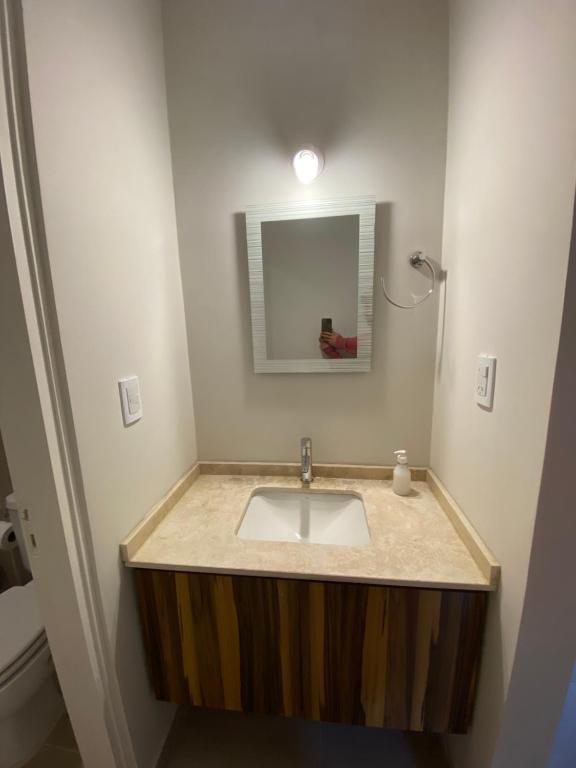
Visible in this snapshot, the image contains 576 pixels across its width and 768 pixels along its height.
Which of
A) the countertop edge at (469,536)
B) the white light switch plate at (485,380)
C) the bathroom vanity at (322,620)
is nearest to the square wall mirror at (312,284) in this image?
the white light switch plate at (485,380)

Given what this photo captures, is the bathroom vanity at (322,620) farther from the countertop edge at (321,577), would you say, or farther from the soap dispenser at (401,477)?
the soap dispenser at (401,477)

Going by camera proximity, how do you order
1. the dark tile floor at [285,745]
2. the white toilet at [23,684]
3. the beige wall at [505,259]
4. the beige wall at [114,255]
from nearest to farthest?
the beige wall at [505,259] → the beige wall at [114,255] → the white toilet at [23,684] → the dark tile floor at [285,745]

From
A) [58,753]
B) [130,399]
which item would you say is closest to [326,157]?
[130,399]

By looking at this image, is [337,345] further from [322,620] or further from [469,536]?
[322,620]

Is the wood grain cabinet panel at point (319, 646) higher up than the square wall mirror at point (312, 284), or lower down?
lower down

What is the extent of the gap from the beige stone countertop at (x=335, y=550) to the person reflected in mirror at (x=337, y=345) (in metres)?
0.53

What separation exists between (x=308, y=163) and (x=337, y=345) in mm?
596

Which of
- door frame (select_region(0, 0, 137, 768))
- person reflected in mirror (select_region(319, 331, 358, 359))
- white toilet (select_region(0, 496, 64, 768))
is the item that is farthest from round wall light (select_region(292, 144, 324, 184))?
white toilet (select_region(0, 496, 64, 768))

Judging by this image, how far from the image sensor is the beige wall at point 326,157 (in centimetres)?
97

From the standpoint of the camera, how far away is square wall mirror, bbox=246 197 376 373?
3.50 ft

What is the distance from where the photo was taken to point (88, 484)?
0.71 meters

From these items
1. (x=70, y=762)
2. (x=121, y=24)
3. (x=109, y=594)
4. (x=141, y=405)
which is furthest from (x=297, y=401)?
(x=70, y=762)

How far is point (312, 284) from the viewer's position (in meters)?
1.12

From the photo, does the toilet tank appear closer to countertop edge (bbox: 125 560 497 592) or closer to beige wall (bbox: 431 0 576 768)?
countertop edge (bbox: 125 560 497 592)
